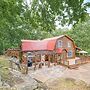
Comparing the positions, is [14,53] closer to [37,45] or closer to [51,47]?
[37,45]

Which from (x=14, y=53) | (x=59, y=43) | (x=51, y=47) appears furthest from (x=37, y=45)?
(x=14, y=53)

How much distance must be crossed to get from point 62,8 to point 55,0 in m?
0.38

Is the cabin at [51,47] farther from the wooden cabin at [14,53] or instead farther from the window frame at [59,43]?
the wooden cabin at [14,53]

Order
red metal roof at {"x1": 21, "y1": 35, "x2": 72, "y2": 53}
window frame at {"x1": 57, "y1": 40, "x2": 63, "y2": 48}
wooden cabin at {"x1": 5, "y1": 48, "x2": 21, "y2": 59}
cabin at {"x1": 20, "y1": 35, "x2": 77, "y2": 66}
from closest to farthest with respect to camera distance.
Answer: cabin at {"x1": 20, "y1": 35, "x2": 77, "y2": 66}
red metal roof at {"x1": 21, "y1": 35, "x2": 72, "y2": 53}
wooden cabin at {"x1": 5, "y1": 48, "x2": 21, "y2": 59}
window frame at {"x1": 57, "y1": 40, "x2": 63, "y2": 48}

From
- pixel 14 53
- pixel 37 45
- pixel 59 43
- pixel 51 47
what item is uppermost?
pixel 59 43

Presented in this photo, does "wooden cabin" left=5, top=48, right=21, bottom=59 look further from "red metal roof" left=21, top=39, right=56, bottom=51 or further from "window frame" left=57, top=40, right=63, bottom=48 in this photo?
"window frame" left=57, top=40, right=63, bottom=48

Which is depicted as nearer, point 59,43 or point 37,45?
point 37,45

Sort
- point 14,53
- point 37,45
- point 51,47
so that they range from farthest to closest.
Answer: point 14,53 → point 37,45 → point 51,47

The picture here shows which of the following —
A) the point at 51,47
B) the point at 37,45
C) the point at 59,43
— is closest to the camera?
the point at 51,47

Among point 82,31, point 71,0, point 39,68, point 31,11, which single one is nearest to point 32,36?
point 82,31

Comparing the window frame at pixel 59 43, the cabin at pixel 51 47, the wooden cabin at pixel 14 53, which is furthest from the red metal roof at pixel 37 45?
the wooden cabin at pixel 14 53

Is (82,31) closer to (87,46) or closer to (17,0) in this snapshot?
(87,46)

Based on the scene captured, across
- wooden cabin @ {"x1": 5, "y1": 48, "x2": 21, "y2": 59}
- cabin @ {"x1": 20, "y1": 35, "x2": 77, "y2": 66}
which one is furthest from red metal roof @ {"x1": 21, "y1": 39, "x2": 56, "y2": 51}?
wooden cabin @ {"x1": 5, "y1": 48, "x2": 21, "y2": 59}

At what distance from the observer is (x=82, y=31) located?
50.5 m
